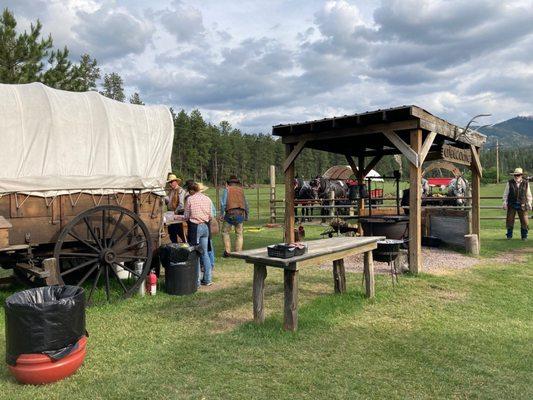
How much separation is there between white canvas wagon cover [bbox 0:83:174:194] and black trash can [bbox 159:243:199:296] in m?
1.01

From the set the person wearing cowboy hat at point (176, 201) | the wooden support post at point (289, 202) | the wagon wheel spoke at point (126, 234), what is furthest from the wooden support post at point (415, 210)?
the wagon wheel spoke at point (126, 234)

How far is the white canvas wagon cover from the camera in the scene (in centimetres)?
532

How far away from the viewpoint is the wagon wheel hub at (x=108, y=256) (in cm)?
583

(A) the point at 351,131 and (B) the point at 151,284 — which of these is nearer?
(B) the point at 151,284

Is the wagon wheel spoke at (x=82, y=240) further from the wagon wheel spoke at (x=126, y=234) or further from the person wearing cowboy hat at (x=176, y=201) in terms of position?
the person wearing cowboy hat at (x=176, y=201)

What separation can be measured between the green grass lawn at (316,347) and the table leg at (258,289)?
14 centimetres

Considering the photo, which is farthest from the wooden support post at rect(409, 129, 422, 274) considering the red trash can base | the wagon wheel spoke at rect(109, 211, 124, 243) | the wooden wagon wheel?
the red trash can base

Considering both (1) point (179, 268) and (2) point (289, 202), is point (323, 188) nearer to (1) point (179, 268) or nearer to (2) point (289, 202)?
(2) point (289, 202)

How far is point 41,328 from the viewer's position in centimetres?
353

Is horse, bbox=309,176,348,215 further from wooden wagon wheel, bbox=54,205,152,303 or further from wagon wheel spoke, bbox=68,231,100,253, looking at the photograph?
wagon wheel spoke, bbox=68,231,100,253

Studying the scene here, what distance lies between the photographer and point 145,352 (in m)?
4.31

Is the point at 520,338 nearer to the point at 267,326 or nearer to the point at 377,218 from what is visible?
the point at 267,326

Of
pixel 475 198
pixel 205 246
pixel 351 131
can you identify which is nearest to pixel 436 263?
pixel 475 198

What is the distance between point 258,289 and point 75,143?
3155 millimetres
